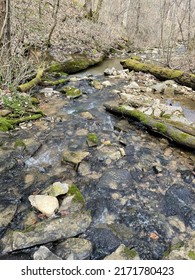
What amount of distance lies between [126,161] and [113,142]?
0.67 meters

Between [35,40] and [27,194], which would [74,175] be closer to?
[27,194]

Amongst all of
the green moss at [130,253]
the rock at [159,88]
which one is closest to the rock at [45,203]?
the green moss at [130,253]

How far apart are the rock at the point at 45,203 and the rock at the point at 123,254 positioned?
35.0 inches

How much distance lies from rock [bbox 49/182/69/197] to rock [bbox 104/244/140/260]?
1.06 metres

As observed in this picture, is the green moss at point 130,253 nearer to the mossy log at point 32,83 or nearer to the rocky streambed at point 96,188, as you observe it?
the rocky streambed at point 96,188

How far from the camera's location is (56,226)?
2.82m

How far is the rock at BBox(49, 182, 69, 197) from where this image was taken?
3249mm

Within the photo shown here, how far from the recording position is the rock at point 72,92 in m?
7.14

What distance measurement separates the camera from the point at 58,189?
3.28 metres

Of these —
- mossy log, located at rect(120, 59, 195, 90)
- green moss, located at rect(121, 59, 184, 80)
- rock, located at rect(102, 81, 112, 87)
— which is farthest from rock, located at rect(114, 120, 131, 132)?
green moss, located at rect(121, 59, 184, 80)

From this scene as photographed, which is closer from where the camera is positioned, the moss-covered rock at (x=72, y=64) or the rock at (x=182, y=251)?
the rock at (x=182, y=251)

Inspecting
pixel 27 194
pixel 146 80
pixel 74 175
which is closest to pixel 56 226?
pixel 27 194

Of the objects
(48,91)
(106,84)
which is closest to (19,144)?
(48,91)

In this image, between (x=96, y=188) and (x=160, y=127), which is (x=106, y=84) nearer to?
(x=160, y=127)
